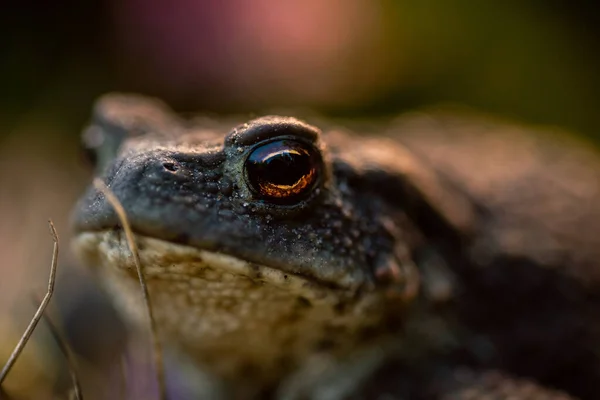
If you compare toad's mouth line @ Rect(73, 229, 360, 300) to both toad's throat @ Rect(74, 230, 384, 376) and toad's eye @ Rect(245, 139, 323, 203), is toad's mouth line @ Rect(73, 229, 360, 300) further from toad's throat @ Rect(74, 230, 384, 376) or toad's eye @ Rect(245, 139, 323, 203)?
toad's eye @ Rect(245, 139, 323, 203)

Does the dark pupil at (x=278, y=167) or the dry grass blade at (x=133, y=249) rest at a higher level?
the dark pupil at (x=278, y=167)

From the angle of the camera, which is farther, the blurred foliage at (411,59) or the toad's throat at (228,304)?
the blurred foliage at (411,59)

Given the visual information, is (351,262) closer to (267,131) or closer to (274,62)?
Result: (267,131)

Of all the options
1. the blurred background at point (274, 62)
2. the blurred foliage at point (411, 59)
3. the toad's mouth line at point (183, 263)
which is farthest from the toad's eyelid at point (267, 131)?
the blurred foliage at point (411, 59)

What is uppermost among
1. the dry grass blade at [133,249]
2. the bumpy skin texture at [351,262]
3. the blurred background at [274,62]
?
the blurred background at [274,62]

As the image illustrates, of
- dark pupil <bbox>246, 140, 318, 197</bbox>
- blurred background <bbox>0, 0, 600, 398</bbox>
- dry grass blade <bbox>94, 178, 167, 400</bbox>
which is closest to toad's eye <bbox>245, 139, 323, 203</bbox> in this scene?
dark pupil <bbox>246, 140, 318, 197</bbox>

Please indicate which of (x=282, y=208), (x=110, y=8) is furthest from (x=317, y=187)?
(x=110, y=8)

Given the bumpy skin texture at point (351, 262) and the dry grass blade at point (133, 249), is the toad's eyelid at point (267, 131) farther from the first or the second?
the dry grass blade at point (133, 249)
